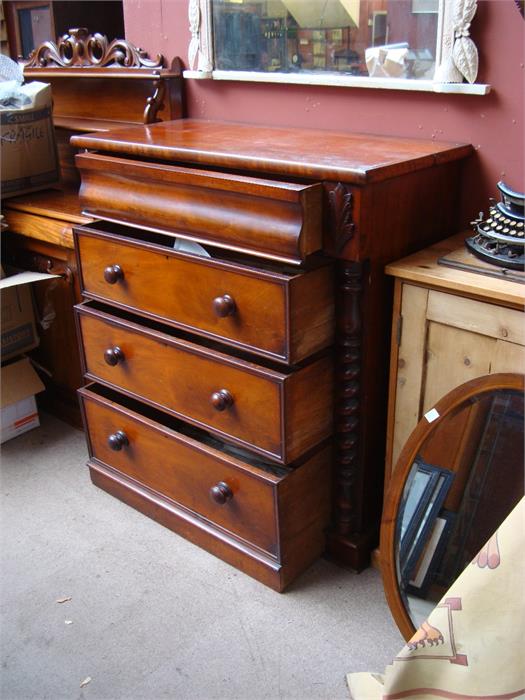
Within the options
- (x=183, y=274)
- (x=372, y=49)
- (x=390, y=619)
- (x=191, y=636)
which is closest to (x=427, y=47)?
(x=372, y=49)

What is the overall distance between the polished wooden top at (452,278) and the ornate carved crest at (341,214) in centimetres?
13

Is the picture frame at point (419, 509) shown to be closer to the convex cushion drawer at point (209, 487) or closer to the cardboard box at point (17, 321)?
the convex cushion drawer at point (209, 487)

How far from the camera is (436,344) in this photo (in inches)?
58.6

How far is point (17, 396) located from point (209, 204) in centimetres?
113

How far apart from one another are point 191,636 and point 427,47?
1.42 m

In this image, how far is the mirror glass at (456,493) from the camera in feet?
4.48

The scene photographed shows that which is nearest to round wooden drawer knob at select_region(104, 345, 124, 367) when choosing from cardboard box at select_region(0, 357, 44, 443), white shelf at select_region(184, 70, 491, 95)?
cardboard box at select_region(0, 357, 44, 443)

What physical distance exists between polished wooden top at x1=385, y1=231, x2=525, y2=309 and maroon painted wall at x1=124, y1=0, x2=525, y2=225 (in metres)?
0.22

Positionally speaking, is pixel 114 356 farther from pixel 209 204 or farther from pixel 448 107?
pixel 448 107

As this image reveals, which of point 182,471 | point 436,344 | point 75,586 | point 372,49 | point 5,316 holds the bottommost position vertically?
point 75,586

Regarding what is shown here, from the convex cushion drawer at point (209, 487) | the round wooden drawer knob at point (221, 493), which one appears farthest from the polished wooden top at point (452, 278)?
the round wooden drawer knob at point (221, 493)

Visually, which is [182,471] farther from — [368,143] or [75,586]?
[368,143]

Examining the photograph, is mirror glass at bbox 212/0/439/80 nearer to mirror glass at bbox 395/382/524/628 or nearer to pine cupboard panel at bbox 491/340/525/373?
pine cupboard panel at bbox 491/340/525/373

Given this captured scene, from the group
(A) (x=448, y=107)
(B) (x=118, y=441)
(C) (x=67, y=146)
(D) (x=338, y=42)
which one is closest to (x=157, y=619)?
(B) (x=118, y=441)
